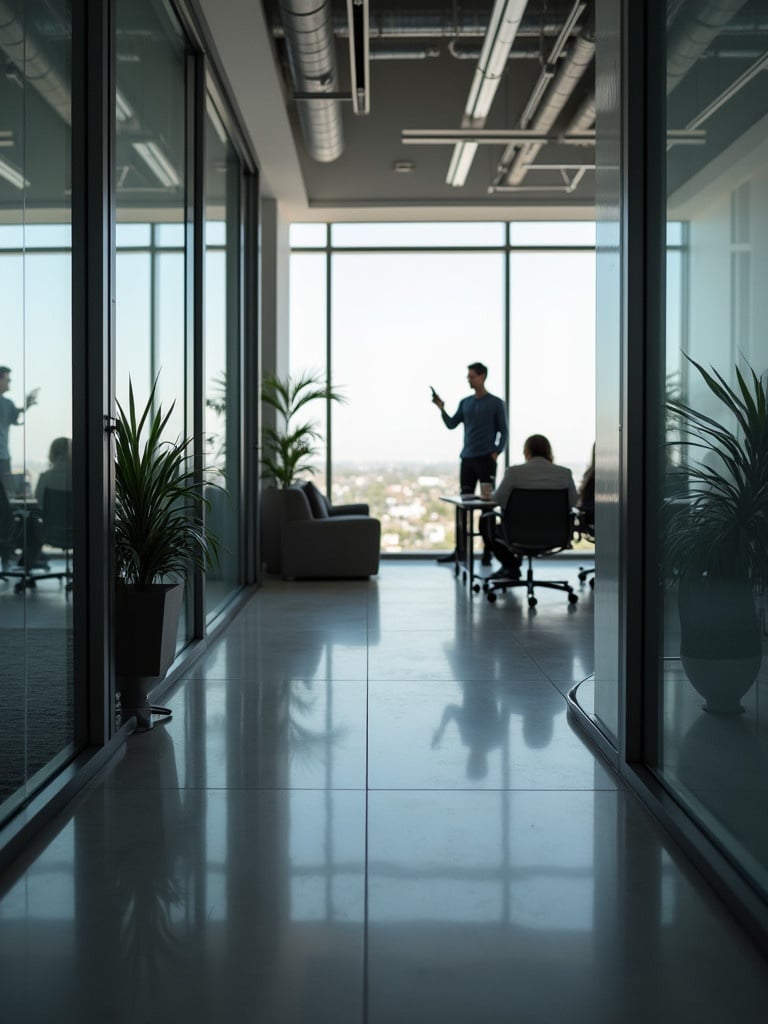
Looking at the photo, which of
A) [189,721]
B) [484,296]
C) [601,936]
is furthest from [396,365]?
[601,936]

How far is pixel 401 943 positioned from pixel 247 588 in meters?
6.02

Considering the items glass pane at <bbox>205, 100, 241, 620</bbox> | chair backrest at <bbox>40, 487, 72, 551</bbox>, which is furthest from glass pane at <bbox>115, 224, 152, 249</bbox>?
glass pane at <bbox>205, 100, 241, 620</bbox>

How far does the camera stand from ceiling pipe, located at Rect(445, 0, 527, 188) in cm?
583

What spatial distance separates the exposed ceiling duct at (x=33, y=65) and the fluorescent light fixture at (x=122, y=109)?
2.14ft

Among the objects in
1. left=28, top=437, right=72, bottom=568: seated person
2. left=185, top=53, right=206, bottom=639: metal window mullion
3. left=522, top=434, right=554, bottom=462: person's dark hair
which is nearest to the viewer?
left=28, top=437, right=72, bottom=568: seated person

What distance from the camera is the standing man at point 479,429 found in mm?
9820

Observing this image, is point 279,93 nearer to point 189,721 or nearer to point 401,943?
point 189,721

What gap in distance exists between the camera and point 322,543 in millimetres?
8953

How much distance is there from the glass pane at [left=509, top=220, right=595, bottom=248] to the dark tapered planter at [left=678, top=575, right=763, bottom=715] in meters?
8.68

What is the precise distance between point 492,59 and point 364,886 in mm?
5499

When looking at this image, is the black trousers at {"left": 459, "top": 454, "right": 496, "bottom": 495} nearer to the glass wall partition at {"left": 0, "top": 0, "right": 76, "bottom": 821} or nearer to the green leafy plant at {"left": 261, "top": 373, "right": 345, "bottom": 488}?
the green leafy plant at {"left": 261, "top": 373, "right": 345, "bottom": 488}

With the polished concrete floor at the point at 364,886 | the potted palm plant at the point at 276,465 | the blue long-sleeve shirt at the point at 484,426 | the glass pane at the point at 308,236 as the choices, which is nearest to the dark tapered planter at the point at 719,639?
the polished concrete floor at the point at 364,886

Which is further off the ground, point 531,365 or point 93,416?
point 531,365

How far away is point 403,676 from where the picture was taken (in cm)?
508
